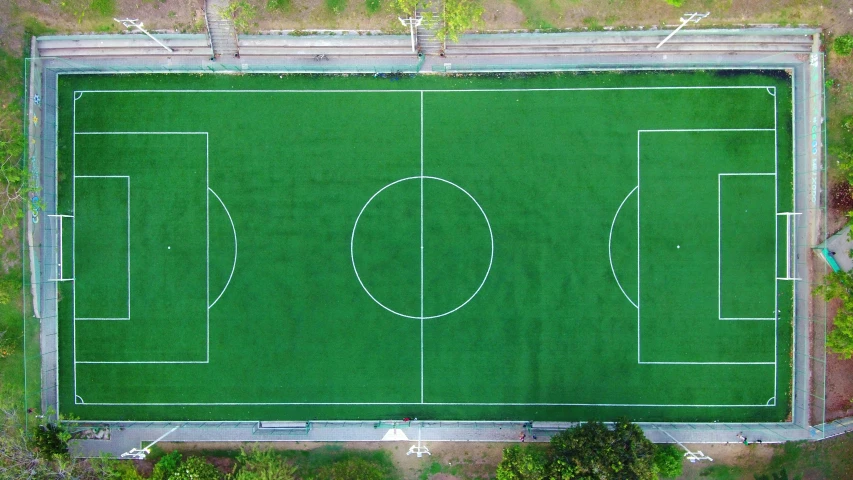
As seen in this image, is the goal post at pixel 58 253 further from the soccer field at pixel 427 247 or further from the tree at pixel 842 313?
→ the tree at pixel 842 313

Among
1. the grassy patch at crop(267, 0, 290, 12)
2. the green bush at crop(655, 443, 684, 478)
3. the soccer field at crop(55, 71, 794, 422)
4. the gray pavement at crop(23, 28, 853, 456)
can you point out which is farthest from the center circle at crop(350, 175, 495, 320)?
the green bush at crop(655, 443, 684, 478)

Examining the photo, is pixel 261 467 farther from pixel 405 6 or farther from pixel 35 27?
pixel 35 27

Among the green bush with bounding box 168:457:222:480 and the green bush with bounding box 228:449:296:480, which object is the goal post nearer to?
the green bush with bounding box 168:457:222:480

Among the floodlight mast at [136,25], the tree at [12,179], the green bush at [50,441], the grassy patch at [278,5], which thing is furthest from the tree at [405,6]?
the green bush at [50,441]

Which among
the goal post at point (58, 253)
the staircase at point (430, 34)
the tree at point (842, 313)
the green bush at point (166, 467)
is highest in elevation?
the staircase at point (430, 34)

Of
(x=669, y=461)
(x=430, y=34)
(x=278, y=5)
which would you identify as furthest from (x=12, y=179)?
(x=669, y=461)

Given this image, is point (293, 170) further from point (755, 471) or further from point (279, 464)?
point (755, 471)
